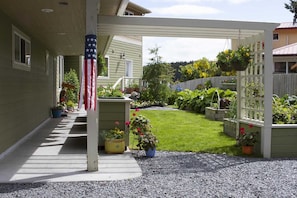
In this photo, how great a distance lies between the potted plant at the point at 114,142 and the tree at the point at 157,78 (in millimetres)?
11211

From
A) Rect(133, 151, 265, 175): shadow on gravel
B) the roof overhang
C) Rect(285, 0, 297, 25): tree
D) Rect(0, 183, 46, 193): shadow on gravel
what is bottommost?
Rect(133, 151, 265, 175): shadow on gravel

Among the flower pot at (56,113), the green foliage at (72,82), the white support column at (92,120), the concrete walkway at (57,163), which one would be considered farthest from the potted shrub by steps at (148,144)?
the green foliage at (72,82)

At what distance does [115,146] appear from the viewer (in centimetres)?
681

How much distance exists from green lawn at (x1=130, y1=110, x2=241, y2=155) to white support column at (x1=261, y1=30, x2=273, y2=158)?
581mm

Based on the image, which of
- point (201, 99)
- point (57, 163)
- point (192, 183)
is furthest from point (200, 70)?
point (192, 183)

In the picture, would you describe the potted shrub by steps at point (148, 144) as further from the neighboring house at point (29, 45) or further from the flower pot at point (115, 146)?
the neighboring house at point (29, 45)

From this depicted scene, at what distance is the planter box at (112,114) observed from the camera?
7.25 metres

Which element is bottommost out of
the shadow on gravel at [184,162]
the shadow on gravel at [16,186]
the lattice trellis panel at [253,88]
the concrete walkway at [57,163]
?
the shadow on gravel at [184,162]

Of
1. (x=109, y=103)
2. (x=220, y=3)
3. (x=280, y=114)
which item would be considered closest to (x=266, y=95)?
(x=280, y=114)

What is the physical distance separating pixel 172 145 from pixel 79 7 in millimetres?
3428

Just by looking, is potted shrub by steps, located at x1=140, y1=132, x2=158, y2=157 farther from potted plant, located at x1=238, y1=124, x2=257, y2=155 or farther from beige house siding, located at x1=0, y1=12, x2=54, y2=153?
beige house siding, located at x1=0, y1=12, x2=54, y2=153

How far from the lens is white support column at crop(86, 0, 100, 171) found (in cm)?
528

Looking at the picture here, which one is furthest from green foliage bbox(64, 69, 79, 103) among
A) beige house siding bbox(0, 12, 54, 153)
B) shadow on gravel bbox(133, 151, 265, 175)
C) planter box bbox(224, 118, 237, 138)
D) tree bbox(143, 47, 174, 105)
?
shadow on gravel bbox(133, 151, 265, 175)

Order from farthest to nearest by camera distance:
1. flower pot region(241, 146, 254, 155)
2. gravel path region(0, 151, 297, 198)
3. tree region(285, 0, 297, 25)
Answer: tree region(285, 0, 297, 25) < flower pot region(241, 146, 254, 155) < gravel path region(0, 151, 297, 198)
